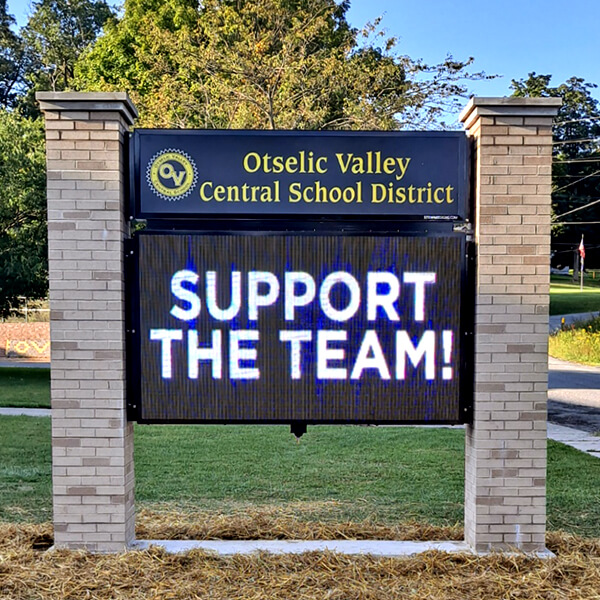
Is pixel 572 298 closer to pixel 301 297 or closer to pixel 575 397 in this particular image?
pixel 575 397

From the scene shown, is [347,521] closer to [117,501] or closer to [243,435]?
[117,501]

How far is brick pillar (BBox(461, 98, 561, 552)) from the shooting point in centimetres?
466

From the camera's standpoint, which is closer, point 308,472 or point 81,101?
point 81,101

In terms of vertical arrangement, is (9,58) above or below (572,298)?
above

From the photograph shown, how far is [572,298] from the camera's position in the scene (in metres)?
48.5

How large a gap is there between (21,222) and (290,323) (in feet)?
56.3

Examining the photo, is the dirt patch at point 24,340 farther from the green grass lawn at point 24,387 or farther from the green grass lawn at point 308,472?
the green grass lawn at point 308,472

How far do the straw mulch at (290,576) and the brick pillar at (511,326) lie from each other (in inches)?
14.3

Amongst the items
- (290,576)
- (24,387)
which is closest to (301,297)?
(290,576)

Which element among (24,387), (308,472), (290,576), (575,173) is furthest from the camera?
(575,173)

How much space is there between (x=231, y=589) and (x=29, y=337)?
2689cm

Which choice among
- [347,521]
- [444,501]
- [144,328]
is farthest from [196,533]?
[444,501]

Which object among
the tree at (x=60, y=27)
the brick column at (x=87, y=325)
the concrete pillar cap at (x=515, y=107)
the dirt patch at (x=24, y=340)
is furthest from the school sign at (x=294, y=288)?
the tree at (x=60, y=27)

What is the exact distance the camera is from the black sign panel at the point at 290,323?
15.4ft
